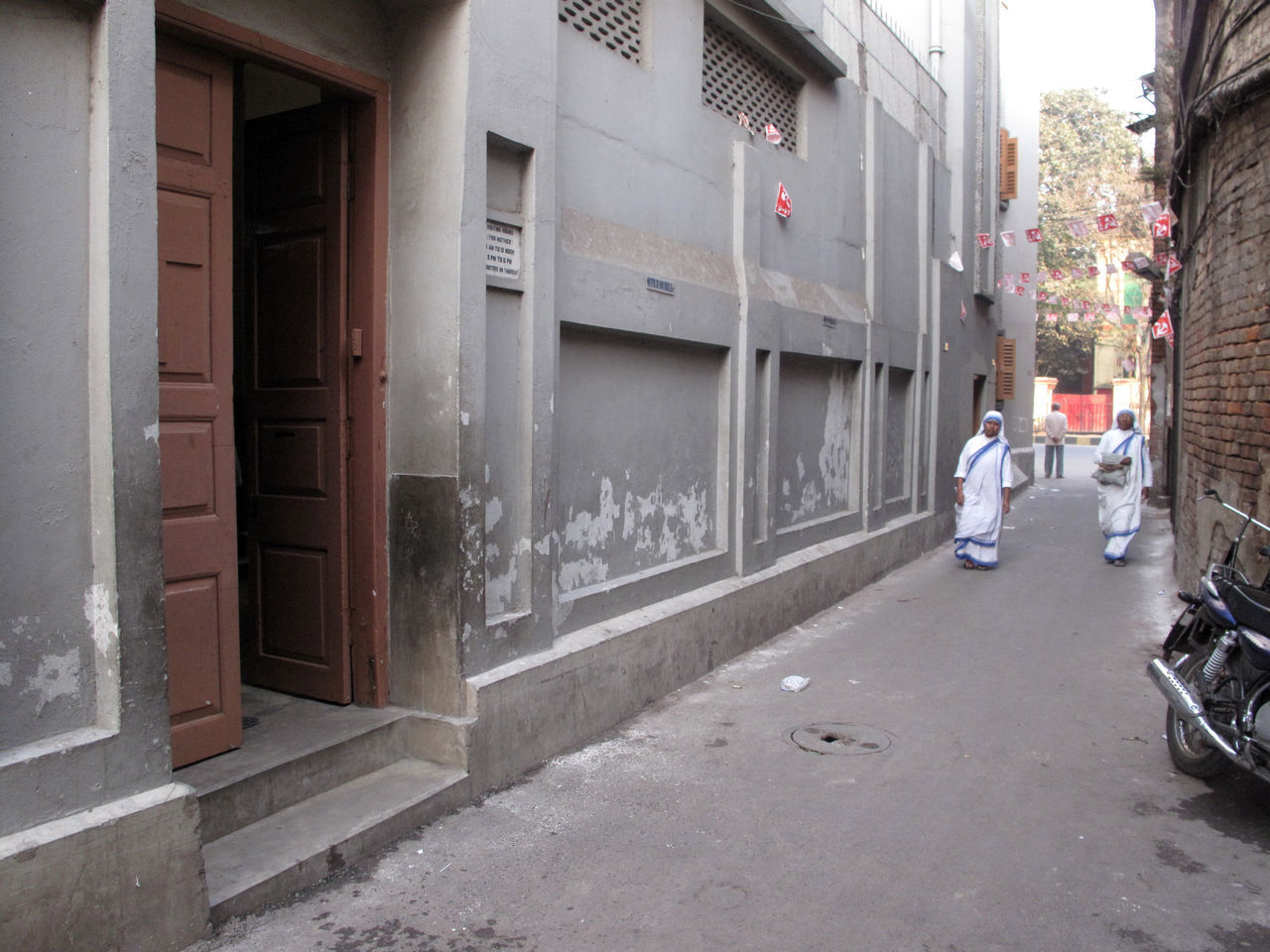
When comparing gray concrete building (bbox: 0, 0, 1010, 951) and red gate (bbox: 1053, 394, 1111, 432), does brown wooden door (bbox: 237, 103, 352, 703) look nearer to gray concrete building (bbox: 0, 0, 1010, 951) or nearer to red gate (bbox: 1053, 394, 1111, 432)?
gray concrete building (bbox: 0, 0, 1010, 951)

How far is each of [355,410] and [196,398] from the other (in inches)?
33.1

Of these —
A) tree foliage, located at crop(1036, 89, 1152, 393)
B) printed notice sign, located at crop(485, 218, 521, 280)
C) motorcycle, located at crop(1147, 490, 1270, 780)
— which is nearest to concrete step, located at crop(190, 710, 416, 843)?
Result: printed notice sign, located at crop(485, 218, 521, 280)

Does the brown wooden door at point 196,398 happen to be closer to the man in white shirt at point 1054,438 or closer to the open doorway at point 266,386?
the open doorway at point 266,386

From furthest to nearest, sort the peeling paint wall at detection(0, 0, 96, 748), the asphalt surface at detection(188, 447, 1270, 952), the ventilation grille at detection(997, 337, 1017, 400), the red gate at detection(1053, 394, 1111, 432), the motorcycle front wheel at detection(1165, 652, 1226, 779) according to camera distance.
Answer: the red gate at detection(1053, 394, 1111, 432) < the ventilation grille at detection(997, 337, 1017, 400) < the motorcycle front wheel at detection(1165, 652, 1226, 779) < the asphalt surface at detection(188, 447, 1270, 952) < the peeling paint wall at detection(0, 0, 96, 748)

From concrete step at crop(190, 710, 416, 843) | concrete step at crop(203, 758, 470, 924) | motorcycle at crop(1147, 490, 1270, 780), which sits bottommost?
concrete step at crop(203, 758, 470, 924)

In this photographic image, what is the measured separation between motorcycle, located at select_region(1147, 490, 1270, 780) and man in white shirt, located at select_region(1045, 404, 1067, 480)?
62.9 ft

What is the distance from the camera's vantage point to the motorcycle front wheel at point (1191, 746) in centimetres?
471

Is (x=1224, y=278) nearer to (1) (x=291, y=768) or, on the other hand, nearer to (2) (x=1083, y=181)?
(1) (x=291, y=768)

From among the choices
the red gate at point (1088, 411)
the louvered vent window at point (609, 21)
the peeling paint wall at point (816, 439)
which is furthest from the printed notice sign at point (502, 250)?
the red gate at point (1088, 411)

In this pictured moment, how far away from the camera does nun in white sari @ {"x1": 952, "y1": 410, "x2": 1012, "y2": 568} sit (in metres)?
11.3

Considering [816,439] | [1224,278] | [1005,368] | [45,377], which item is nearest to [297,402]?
[45,377]

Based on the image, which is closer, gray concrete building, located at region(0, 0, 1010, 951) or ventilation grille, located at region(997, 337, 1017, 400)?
gray concrete building, located at region(0, 0, 1010, 951)

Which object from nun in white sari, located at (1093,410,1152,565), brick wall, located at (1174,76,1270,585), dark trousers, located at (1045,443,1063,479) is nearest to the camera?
brick wall, located at (1174,76,1270,585)

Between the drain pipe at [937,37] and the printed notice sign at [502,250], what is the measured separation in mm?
10470
